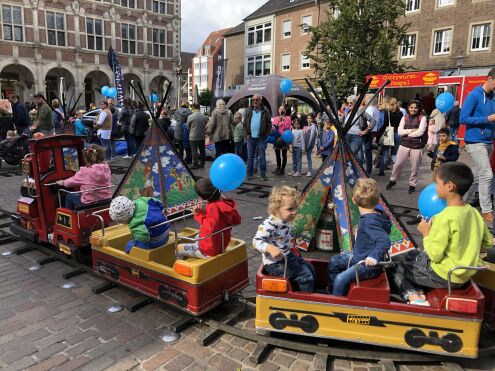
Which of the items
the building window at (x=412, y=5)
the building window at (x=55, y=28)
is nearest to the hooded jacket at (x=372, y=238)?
the building window at (x=412, y=5)

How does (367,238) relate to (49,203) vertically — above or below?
above

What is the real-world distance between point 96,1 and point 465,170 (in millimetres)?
37255

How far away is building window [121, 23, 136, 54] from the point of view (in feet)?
118

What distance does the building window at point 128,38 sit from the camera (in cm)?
3603

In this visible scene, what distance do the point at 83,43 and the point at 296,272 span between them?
118 ft

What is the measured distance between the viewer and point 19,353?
3096 mm

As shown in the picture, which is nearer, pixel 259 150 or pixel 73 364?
pixel 73 364

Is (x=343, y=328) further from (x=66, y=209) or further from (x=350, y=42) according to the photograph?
(x=350, y=42)

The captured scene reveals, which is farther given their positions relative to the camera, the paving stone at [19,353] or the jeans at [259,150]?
the jeans at [259,150]

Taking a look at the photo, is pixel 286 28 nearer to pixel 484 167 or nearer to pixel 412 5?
pixel 412 5

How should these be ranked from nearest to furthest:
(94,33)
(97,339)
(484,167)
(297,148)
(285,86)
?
(97,339), (484,167), (297,148), (285,86), (94,33)

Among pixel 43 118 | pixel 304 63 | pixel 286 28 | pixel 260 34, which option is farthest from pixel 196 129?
pixel 260 34

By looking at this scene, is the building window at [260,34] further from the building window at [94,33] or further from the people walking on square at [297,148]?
the people walking on square at [297,148]

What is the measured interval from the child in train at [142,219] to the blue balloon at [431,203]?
242 cm
